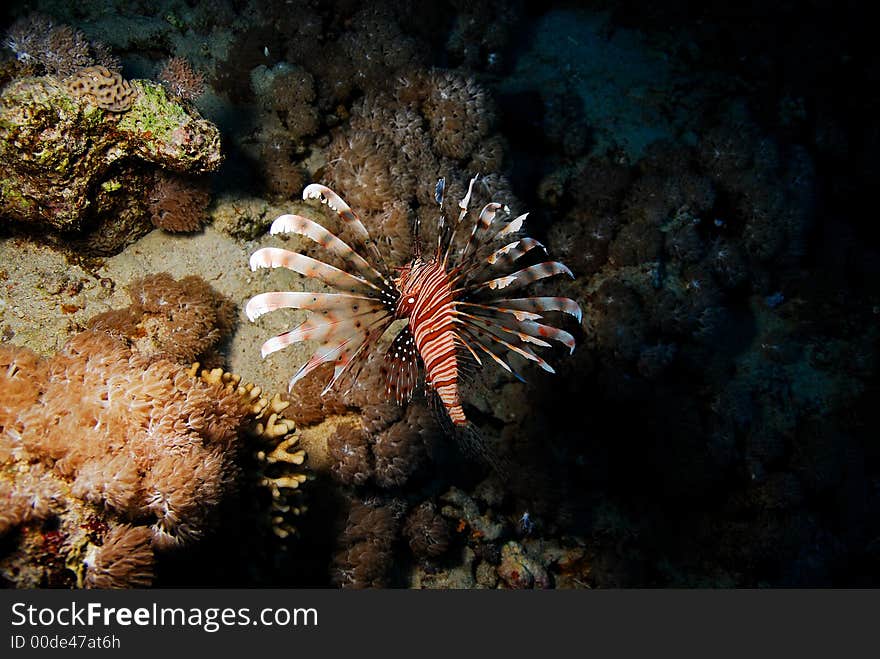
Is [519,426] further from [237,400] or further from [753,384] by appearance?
[753,384]

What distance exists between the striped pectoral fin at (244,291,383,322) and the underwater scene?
0.02 metres

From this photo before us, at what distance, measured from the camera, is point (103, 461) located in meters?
2.48

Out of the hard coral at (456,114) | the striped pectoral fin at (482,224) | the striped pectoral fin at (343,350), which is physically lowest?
the striped pectoral fin at (343,350)

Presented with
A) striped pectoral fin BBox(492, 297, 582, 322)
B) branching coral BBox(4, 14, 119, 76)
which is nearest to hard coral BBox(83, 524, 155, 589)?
striped pectoral fin BBox(492, 297, 582, 322)

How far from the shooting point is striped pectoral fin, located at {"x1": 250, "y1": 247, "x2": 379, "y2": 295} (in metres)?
2.41

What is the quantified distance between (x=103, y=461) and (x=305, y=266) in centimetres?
131

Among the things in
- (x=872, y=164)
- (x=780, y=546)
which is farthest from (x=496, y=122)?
(x=872, y=164)

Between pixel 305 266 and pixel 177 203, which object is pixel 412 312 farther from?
pixel 177 203

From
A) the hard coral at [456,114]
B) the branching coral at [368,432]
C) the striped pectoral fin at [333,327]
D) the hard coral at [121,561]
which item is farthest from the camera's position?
the hard coral at [456,114]

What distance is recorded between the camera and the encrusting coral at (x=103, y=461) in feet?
7.68

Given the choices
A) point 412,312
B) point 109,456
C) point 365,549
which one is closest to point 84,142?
point 109,456

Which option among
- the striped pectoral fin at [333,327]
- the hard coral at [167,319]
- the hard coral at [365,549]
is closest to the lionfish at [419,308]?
the striped pectoral fin at [333,327]

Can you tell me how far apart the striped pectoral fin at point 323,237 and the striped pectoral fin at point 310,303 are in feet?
0.60

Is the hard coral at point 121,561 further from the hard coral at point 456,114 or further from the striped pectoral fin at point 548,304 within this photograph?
the hard coral at point 456,114
